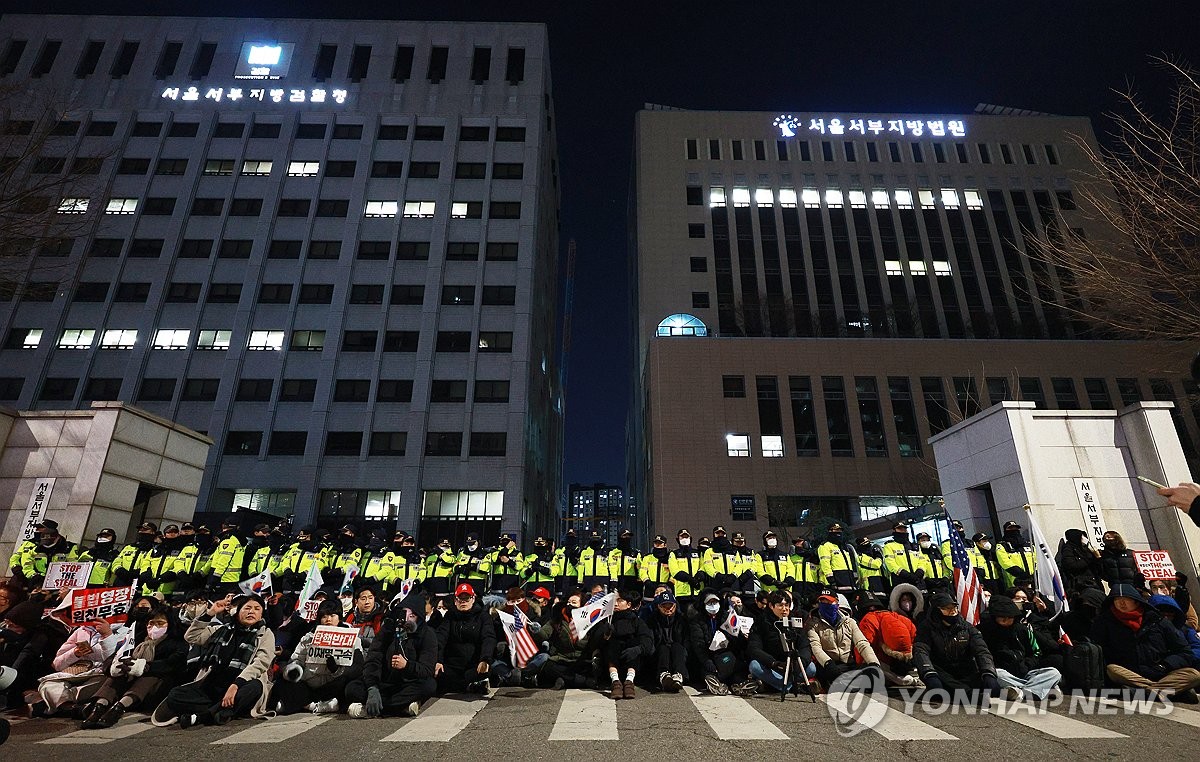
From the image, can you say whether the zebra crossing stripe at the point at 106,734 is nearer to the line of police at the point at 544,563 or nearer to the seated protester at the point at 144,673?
the seated protester at the point at 144,673

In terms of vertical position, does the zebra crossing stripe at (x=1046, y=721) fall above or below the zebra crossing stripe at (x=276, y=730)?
above

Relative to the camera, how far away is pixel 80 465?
1670 cm

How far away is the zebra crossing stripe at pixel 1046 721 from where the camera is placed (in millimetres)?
5691

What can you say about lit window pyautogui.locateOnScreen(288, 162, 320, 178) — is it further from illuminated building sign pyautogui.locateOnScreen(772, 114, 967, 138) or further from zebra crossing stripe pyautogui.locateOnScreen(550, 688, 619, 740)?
zebra crossing stripe pyautogui.locateOnScreen(550, 688, 619, 740)

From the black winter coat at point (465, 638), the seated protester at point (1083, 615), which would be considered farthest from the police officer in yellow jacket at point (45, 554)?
the seated protester at point (1083, 615)

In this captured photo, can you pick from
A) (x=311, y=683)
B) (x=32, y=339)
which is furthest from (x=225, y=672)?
(x=32, y=339)

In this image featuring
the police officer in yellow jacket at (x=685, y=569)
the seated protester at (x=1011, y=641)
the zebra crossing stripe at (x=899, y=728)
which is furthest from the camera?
the police officer in yellow jacket at (x=685, y=569)

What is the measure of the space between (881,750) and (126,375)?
51.6 metres

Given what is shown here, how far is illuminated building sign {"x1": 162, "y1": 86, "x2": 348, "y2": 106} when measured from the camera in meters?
50.2

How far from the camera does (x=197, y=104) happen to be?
49.9 meters

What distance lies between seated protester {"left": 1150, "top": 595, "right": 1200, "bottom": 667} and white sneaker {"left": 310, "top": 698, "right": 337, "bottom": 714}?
39.1 feet

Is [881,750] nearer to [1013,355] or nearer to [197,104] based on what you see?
[1013,355]

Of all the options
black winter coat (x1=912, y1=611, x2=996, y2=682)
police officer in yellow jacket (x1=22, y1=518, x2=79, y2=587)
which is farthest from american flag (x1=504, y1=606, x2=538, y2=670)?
police officer in yellow jacket (x1=22, y1=518, x2=79, y2=587)

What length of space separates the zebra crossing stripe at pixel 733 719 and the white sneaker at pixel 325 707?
191 inches
